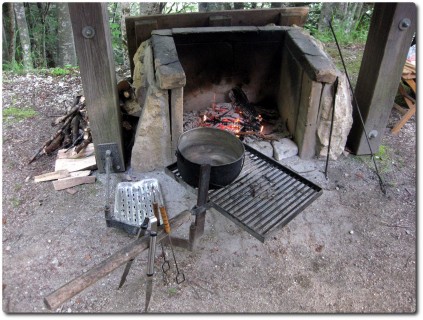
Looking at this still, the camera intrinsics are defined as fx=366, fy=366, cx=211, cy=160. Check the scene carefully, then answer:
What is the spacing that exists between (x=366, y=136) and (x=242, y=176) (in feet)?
4.55

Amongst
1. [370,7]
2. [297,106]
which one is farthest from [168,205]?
[370,7]

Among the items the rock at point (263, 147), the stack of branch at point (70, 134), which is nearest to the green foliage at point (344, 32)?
the rock at point (263, 147)

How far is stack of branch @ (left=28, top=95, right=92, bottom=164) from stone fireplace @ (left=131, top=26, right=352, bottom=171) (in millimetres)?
617

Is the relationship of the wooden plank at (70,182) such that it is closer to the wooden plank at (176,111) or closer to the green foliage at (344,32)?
the wooden plank at (176,111)

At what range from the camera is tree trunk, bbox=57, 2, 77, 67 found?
291 inches

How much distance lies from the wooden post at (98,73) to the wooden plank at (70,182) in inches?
6.3

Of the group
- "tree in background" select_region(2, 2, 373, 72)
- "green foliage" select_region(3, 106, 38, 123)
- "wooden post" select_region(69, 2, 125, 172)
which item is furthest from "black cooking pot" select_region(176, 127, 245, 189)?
"tree in background" select_region(2, 2, 373, 72)

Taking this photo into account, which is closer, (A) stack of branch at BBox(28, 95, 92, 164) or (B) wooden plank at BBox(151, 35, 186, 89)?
(B) wooden plank at BBox(151, 35, 186, 89)

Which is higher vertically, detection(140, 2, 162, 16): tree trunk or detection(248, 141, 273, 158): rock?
detection(140, 2, 162, 16): tree trunk

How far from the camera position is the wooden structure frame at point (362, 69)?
2.75 metres

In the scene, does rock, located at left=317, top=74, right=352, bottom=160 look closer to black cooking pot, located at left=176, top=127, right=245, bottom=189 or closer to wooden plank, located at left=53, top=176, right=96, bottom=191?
black cooking pot, located at left=176, top=127, right=245, bottom=189

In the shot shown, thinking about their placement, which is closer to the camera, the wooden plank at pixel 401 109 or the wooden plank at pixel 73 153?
the wooden plank at pixel 73 153

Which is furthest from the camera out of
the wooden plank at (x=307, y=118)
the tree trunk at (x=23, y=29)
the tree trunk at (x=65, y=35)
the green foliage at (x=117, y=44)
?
the green foliage at (x=117, y=44)

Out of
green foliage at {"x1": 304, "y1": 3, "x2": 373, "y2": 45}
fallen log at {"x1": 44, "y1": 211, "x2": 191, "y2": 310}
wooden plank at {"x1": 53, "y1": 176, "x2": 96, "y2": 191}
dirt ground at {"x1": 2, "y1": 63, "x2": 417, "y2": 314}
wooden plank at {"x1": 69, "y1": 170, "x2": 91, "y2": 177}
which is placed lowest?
dirt ground at {"x1": 2, "y1": 63, "x2": 417, "y2": 314}
